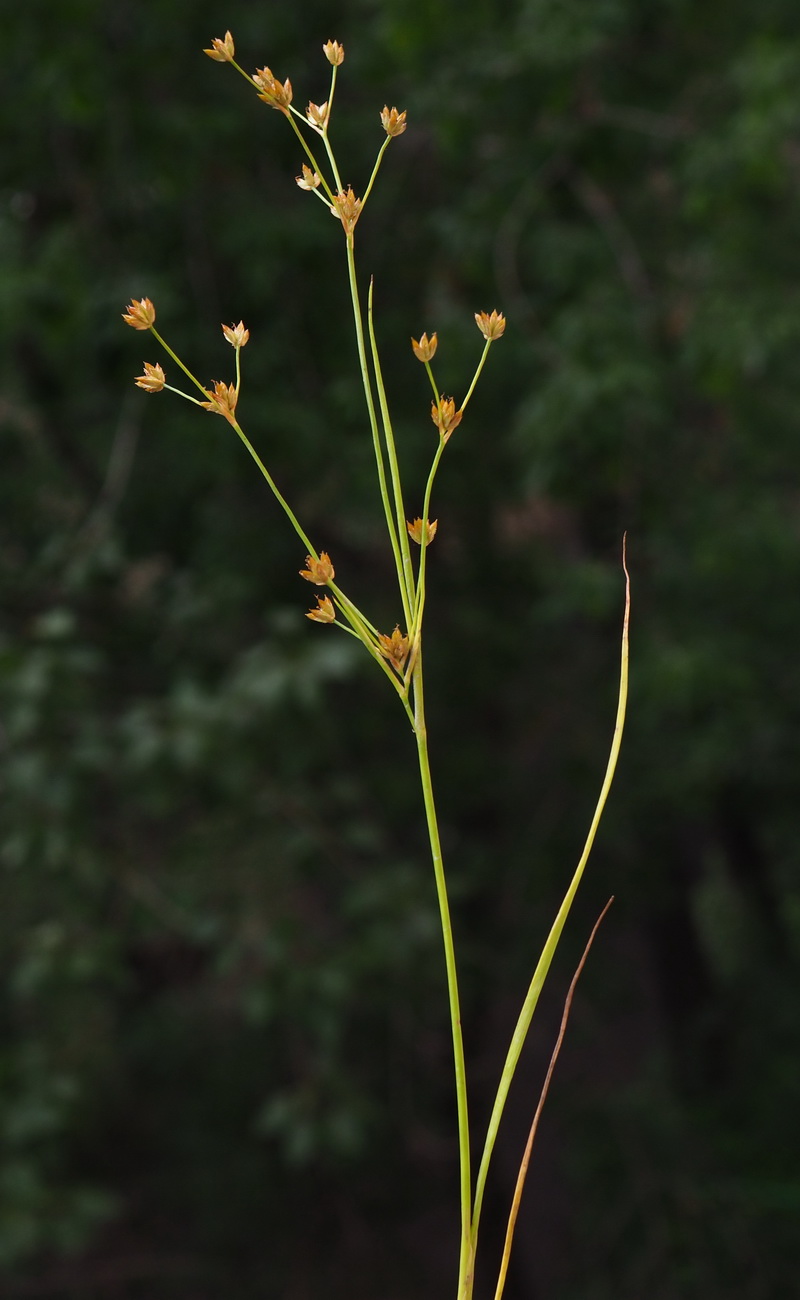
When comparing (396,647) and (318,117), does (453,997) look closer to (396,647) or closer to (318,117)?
(396,647)

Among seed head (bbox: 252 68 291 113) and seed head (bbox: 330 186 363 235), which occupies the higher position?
seed head (bbox: 252 68 291 113)

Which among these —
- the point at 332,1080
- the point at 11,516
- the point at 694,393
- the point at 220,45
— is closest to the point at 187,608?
the point at 11,516

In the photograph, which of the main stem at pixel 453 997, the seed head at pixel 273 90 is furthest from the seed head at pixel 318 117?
the main stem at pixel 453 997

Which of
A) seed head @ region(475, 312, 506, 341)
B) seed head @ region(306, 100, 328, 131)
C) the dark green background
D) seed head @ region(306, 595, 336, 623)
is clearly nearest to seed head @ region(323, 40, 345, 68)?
seed head @ region(306, 100, 328, 131)

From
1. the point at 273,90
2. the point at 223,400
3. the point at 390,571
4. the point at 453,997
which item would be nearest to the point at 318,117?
the point at 273,90

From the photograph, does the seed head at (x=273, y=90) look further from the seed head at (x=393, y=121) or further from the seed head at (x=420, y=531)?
the seed head at (x=420, y=531)

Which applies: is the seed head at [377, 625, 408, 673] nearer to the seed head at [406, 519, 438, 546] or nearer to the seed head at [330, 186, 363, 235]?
the seed head at [406, 519, 438, 546]

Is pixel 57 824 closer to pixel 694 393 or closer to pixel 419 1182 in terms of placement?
pixel 694 393

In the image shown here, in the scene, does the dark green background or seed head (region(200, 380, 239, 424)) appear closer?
seed head (region(200, 380, 239, 424))

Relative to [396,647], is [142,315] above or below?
above
